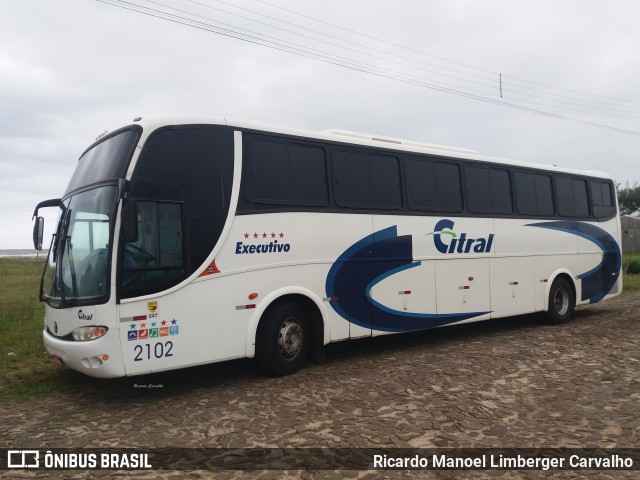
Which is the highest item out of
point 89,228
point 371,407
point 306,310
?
point 89,228

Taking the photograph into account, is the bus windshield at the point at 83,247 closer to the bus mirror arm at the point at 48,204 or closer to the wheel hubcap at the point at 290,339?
the bus mirror arm at the point at 48,204

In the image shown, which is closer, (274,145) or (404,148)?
(274,145)

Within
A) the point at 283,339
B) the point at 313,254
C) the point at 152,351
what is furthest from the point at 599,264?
the point at 152,351

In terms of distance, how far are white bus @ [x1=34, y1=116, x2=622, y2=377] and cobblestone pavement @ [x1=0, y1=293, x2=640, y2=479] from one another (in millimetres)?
562

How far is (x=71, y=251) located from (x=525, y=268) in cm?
895

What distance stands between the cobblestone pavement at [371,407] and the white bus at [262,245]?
0.56 meters

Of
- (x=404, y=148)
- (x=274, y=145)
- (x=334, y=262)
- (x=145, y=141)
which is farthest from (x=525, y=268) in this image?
(x=145, y=141)

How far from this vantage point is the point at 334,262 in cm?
852

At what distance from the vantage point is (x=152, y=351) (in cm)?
655

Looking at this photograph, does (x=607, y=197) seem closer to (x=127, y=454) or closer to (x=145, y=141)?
(x=145, y=141)

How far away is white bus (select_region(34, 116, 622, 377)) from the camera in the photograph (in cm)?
652

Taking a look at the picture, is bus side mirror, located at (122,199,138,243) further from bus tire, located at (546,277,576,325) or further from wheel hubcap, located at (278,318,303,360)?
bus tire, located at (546,277,576,325)

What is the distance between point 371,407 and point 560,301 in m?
8.47

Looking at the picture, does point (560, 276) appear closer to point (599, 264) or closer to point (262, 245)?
point (599, 264)
